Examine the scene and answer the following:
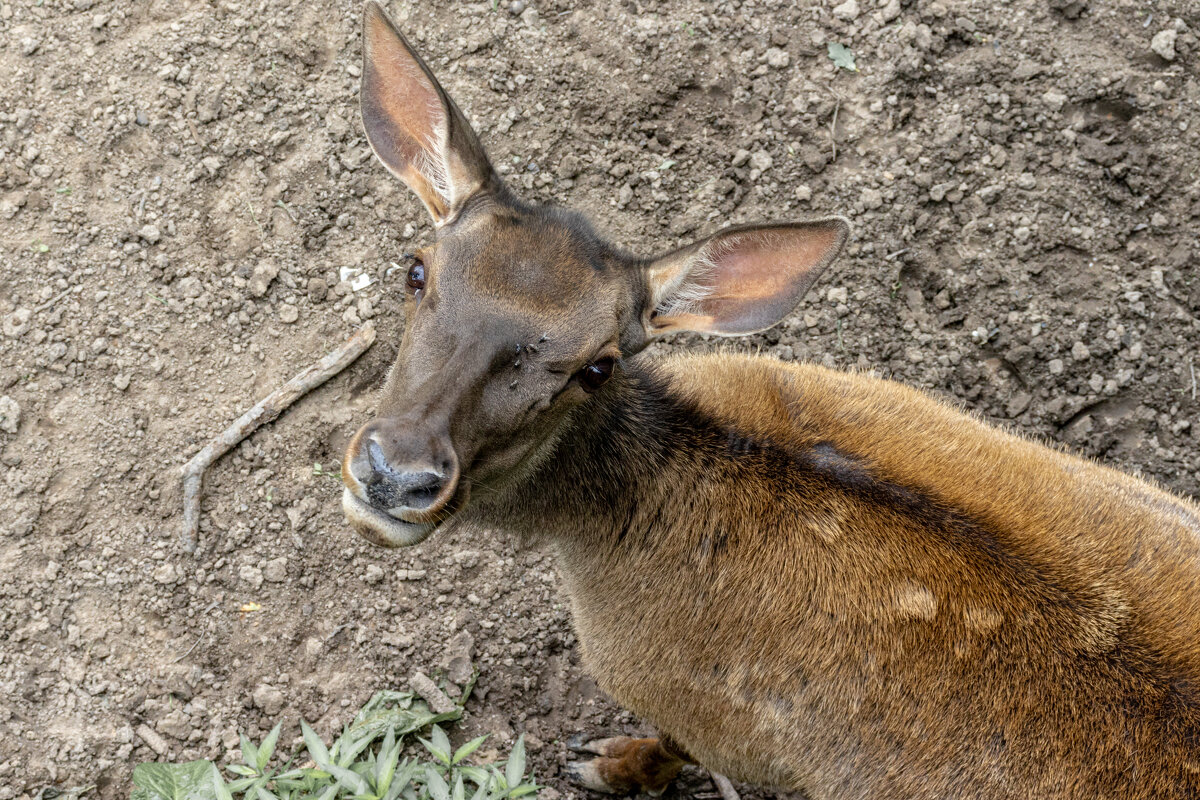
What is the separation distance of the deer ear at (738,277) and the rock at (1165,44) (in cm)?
403

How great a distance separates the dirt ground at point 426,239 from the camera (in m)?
5.71

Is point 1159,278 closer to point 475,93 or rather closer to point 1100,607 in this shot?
point 1100,607

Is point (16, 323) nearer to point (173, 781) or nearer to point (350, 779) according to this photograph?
point (173, 781)

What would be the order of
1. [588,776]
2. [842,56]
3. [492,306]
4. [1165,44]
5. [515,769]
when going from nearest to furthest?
1. [492,306]
2. [515,769]
3. [588,776]
4. [1165,44]
5. [842,56]

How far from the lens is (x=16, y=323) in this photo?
19.7 feet

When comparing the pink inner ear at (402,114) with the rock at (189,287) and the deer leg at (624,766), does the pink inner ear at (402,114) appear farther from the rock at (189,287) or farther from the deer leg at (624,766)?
the deer leg at (624,766)

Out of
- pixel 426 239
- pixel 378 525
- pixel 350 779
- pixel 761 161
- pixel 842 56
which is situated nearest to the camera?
pixel 378 525

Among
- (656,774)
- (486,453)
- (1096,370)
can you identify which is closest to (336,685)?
(656,774)

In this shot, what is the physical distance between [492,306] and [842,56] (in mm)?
4190

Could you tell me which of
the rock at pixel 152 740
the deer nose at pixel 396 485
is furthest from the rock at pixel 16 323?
the deer nose at pixel 396 485

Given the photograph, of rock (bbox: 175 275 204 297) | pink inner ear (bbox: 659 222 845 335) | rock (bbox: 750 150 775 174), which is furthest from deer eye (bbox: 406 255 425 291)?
rock (bbox: 750 150 775 174)

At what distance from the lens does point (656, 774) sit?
5652 mm

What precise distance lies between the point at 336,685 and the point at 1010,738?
140 inches

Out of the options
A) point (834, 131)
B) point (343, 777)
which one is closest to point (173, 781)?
point (343, 777)
